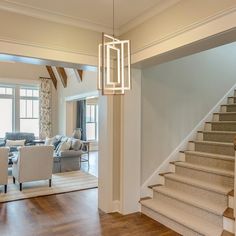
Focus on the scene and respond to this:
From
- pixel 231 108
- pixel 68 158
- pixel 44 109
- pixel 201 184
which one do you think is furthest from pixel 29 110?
pixel 201 184

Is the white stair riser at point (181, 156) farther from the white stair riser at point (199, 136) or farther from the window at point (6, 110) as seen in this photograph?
the window at point (6, 110)

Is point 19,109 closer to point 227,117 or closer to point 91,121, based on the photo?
point 91,121

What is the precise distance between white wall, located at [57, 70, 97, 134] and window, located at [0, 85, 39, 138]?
94 cm

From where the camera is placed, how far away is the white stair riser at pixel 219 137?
4.00 meters

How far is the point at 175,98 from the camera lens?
13.5 feet

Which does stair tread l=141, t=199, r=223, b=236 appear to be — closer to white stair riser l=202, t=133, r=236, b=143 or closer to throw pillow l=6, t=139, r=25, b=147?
white stair riser l=202, t=133, r=236, b=143

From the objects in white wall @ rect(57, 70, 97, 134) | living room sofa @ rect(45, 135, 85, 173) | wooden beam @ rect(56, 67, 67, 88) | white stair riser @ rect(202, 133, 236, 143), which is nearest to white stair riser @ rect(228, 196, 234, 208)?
white stair riser @ rect(202, 133, 236, 143)

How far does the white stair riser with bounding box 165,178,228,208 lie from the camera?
9.87 ft

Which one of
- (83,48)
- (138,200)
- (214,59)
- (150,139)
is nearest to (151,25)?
(83,48)

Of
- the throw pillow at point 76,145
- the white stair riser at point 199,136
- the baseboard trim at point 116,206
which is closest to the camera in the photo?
the baseboard trim at point 116,206

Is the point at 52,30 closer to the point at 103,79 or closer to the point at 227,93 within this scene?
the point at 103,79

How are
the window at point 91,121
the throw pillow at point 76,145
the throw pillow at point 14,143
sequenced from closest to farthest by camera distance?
1. the throw pillow at point 76,145
2. the throw pillow at point 14,143
3. the window at point 91,121

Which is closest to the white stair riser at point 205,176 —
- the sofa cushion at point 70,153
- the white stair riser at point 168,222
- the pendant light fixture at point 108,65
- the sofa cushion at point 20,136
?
the white stair riser at point 168,222

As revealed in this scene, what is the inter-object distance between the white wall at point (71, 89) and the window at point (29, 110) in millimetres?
916
